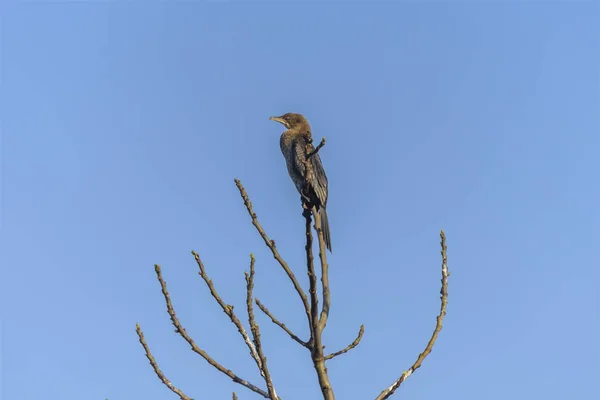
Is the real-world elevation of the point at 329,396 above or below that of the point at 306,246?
→ below

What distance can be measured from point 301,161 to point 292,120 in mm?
1396

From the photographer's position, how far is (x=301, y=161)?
28.8ft

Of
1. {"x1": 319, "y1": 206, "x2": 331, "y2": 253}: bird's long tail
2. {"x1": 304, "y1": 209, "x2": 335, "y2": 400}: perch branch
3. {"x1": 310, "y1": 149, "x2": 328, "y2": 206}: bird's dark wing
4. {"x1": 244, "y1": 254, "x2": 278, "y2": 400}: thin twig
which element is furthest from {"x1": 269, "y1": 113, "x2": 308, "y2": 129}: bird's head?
{"x1": 244, "y1": 254, "x2": 278, "y2": 400}: thin twig

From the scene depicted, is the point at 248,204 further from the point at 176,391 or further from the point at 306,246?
the point at 176,391

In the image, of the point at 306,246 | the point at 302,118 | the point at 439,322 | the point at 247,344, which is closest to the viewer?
the point at 247,344

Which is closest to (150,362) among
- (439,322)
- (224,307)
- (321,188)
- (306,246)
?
(224,307)

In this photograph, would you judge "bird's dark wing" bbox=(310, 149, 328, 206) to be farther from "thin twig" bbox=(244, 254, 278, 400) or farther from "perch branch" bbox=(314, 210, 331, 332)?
"thin twig" bbox=(244, 254, 278, 400)

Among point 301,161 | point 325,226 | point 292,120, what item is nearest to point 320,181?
point 301,161

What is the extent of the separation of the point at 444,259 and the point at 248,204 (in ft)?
3.52

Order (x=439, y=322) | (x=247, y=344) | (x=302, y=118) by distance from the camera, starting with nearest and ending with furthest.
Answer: (x=247, y=344)
(x=439, y=322)
(x=302, y=118)

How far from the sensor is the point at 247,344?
3.51 m

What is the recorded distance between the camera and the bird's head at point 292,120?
9.97 metres

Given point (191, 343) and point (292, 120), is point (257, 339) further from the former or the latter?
point (292, 120)

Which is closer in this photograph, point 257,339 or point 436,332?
point 257,339
